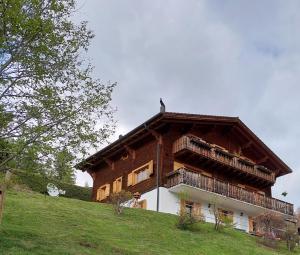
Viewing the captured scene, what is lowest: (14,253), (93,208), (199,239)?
(14,253)

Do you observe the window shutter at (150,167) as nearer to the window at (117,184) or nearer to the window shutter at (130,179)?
the window shutter at (130,179)

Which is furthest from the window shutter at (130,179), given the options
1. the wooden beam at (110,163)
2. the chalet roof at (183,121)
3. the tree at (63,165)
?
the tree at (63,165)

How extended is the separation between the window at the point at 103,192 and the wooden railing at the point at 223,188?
774 cm

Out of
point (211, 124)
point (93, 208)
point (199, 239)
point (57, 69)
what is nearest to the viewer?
point (57, 69)

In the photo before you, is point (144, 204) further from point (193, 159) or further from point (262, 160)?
point (262, 160)

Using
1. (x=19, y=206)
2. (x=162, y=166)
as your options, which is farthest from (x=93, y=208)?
(x=162, y=166)

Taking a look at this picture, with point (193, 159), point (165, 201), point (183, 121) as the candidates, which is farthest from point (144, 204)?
point (183, 121)

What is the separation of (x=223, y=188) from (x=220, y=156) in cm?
265

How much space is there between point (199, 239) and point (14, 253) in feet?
32.0

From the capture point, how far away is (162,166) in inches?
1193

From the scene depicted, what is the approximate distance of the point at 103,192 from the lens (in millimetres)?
36875

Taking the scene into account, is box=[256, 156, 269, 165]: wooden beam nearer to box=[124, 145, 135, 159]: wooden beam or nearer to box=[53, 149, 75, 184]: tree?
box=[124, 145, 135, 159]: wooden beam

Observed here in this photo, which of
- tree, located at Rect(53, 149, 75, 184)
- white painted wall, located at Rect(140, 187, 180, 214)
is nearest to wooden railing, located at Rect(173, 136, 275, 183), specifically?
white painted wall, located at Rect(140, 187, 180, 214)

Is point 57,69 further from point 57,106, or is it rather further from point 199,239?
point 199,239
